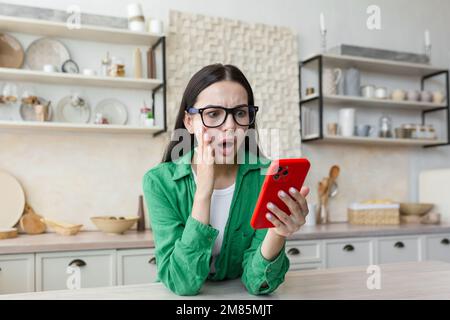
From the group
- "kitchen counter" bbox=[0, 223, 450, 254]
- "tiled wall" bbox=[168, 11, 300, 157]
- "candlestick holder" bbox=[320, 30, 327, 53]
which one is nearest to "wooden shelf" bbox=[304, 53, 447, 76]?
"candlestick holder" bbox=[320, 30, 327, 53]

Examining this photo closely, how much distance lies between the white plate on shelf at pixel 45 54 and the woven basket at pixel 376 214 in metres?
2.26

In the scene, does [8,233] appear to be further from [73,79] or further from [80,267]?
[73,79]

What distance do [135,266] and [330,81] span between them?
1938 millimetres

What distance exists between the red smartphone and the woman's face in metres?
0.27

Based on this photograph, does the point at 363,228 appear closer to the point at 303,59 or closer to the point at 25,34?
the point at 303,59

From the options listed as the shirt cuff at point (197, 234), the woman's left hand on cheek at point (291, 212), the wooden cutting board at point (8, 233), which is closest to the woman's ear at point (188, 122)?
the shirt cuff at point (197, 234)

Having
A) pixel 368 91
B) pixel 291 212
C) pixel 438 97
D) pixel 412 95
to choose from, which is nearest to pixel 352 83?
pixel 368 91

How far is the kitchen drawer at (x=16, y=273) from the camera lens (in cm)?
228

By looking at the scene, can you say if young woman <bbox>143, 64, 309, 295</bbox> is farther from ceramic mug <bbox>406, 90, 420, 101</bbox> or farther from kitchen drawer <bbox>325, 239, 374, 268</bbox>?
ceramic mug <bbox>406, 90, 420, 101</bbox>

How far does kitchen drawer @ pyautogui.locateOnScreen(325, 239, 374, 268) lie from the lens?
291 cm

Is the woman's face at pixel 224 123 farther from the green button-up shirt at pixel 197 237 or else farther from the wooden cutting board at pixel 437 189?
the wooden cutting board at pixel 437 189

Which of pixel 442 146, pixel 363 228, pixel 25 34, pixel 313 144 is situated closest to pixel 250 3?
pixel 313 144

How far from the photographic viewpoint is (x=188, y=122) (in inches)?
57.0
